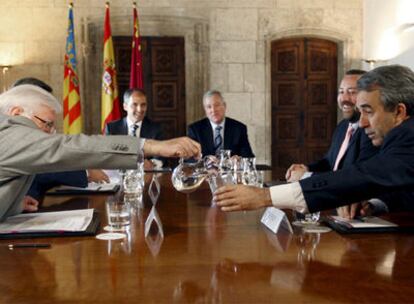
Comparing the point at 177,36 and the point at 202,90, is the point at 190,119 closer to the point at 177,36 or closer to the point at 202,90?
the point at 202,90

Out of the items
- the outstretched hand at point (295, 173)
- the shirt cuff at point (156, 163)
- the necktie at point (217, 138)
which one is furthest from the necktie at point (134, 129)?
the outstretched hand at point (295, 173)

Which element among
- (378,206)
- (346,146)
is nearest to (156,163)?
(346,146)

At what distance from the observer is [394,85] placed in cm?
231

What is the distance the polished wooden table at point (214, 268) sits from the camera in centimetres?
133

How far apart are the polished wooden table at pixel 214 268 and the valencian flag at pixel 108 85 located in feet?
17.3

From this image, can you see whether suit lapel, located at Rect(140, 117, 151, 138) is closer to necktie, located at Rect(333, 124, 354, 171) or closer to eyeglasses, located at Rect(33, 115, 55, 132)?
necktie, located at Rect(333, 124, 354, 171)

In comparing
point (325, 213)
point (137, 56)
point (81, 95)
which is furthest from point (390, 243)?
point (81, 95)

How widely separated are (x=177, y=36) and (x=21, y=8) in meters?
2.23

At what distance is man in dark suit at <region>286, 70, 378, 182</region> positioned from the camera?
353 cm

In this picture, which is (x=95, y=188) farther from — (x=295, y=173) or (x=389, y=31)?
(x=389, y=31)

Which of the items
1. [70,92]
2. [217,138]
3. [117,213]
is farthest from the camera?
[70,92]

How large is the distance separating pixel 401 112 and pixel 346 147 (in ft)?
5.71

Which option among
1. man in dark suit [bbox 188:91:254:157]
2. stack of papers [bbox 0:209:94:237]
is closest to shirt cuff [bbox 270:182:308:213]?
stack of papers [bbox 0:209:94:237]

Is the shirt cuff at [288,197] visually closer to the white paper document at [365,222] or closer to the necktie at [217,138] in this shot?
the white paper document at [365,222]
